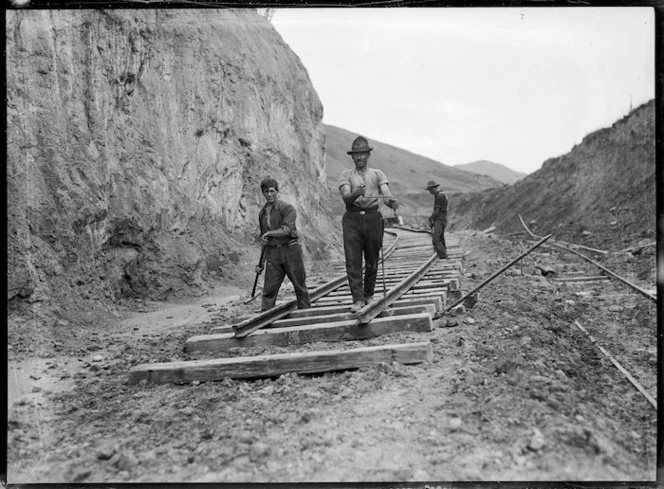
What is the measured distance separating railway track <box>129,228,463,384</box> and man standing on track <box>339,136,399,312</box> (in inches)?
13.1

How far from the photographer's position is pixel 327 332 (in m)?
4.75

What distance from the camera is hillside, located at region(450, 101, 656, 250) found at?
14.9 metres

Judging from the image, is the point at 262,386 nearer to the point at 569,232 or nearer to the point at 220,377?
the point at 220,377

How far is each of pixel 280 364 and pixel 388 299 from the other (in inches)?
81.7

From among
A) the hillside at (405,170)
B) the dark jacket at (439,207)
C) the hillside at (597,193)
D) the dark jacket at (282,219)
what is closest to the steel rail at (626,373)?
the dark jacket at (282,219)

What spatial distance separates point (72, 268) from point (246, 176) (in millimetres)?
6136

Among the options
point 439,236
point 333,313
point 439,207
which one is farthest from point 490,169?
point 333,313

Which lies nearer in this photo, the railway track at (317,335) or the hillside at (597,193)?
the railway track at (317,335)

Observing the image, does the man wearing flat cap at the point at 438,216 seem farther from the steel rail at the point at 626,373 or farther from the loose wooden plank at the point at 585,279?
the steel rail at the point at 626,373

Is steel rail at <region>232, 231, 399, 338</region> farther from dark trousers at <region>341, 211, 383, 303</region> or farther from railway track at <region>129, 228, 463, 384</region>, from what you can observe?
dark trousers at <region>341, 211, 383, 303</region>

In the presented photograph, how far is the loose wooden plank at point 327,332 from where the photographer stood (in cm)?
473

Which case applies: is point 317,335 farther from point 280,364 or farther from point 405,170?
point 405,170

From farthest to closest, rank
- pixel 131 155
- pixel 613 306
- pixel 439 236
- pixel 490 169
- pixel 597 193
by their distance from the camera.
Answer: pixel 490 169, pixel 597 193, pixel 439 236, pixel 131 155, pixel 613 306

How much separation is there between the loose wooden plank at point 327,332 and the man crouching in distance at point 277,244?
0.76 m
